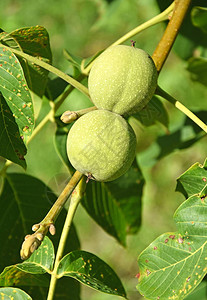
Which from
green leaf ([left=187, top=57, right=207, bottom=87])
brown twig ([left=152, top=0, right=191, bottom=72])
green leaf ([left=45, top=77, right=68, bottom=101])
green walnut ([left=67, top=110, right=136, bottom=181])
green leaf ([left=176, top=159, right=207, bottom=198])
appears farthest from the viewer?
green leaf ([left=187, top=57, right=207, bottom=87])

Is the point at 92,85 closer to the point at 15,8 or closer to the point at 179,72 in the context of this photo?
the point at 179,72

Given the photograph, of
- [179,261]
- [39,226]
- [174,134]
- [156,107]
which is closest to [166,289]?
[179,261]

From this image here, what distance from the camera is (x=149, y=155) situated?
204 centimetres

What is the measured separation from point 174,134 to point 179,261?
2.94 feet

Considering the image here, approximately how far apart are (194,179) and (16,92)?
0.52m

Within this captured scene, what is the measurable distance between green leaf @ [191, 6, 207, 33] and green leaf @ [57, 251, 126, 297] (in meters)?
0.97

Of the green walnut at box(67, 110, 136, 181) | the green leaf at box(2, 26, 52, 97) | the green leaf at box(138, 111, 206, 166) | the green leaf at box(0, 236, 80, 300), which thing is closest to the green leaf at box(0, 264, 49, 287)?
the green leaf at box(0, 236, 80, 300)

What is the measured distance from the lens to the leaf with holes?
109 centimetres

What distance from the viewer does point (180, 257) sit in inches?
44.2

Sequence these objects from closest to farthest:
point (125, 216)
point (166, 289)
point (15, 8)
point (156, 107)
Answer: point (166, 289) → point (156, 107) → point (125, 216) → point (15, 8)

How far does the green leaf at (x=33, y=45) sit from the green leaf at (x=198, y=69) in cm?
63

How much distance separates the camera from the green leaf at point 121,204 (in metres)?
1.63

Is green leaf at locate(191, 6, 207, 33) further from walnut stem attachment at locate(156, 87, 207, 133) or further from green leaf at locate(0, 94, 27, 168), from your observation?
green leaf at locate(0, 94, 27, 168)

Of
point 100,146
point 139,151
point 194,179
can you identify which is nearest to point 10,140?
point 100,146
